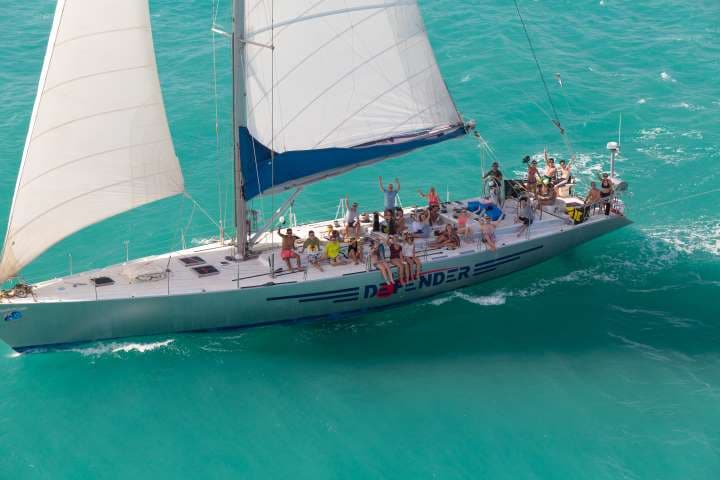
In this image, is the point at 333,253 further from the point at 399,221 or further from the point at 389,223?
the point at 399,221

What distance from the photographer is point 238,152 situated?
28891mm

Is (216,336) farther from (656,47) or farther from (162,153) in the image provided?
(656,47)

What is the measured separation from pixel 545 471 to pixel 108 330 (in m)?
13.4

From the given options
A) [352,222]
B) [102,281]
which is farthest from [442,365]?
[102,281]

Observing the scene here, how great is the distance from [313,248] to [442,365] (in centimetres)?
554

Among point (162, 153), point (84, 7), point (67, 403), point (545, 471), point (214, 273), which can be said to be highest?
point (84, 7)

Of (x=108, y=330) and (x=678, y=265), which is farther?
(x=678, y=265)

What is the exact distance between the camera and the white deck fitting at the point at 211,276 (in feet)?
93.0

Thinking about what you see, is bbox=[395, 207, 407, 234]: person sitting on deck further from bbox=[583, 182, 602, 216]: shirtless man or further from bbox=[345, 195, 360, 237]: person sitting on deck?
bbox=[583, 182, 602, 216]: shirtless man

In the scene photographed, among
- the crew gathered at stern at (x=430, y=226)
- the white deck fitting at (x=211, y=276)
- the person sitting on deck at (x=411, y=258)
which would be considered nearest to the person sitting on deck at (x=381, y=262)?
the crew gathered at stern at (x=430, y=226)

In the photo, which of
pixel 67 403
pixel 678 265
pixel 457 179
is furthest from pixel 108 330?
pixel 678 265

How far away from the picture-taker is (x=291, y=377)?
90.4ft

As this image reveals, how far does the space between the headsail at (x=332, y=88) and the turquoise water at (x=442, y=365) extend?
529 cm

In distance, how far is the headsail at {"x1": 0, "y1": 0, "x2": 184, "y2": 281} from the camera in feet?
83.0
